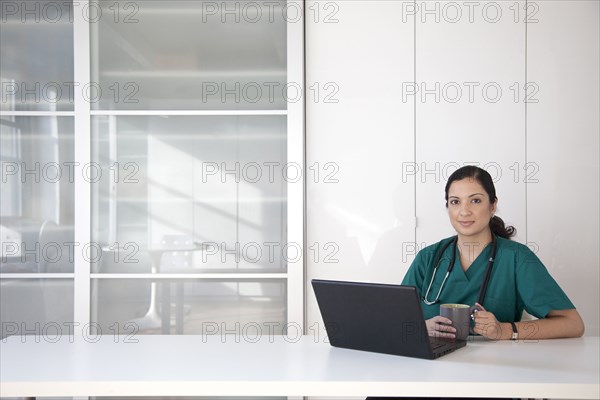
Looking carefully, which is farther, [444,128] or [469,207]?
[444,128]

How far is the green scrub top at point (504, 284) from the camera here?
2432 mm

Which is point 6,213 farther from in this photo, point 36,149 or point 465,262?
point 465,262

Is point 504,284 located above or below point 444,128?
below

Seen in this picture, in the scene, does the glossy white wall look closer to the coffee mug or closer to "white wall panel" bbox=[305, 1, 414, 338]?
"white wall panel" bbox=[305, 1, 414, 338]

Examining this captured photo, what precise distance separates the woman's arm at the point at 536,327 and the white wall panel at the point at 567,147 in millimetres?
1060

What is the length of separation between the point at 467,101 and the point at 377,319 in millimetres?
1771

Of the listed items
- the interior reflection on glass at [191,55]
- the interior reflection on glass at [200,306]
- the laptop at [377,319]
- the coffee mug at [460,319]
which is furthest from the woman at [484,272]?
the interior reflection on glass at [191,55]

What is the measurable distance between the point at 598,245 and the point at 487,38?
3.55 feet

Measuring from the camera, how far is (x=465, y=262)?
2.63 meters

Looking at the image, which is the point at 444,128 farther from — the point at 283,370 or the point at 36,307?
the point at 36,307

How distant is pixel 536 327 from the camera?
7.32 feet

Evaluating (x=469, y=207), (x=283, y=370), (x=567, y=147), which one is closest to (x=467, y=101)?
(x=567, y=147)

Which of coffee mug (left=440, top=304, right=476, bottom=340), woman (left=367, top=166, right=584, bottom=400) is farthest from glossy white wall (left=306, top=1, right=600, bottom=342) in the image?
coffee mug (left=440, top=304, right=476, bottom=340)

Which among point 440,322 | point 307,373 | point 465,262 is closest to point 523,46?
point 465,262
